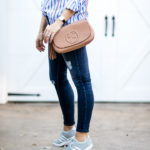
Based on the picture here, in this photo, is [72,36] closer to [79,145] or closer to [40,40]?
[40,40]

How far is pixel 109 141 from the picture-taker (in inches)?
127

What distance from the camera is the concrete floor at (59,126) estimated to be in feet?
10.3

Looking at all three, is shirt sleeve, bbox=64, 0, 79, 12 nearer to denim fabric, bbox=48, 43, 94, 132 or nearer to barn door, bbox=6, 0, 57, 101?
denim fabric, bbox=48, 43, 94, 132

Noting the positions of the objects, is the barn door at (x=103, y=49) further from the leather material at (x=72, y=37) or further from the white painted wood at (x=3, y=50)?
the leather material at (x=72, y=37)

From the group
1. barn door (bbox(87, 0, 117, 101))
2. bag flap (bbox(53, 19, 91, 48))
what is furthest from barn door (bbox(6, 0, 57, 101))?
bag flap (bbox(53, 19, 91, 48))

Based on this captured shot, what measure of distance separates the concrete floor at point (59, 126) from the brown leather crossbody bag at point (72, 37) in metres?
0.89

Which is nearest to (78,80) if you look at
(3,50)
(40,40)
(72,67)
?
(72,67)

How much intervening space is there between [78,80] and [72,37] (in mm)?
305

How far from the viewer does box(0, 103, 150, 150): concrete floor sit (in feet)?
10.3

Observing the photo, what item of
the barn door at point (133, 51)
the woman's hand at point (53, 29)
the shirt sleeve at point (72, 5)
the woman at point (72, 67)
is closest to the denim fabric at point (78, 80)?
the woman at point (72, 67)

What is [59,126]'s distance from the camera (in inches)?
148

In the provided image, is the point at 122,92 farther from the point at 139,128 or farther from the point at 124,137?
the point at 124,137

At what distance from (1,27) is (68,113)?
2.24m

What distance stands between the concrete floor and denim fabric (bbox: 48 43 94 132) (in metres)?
0.41
